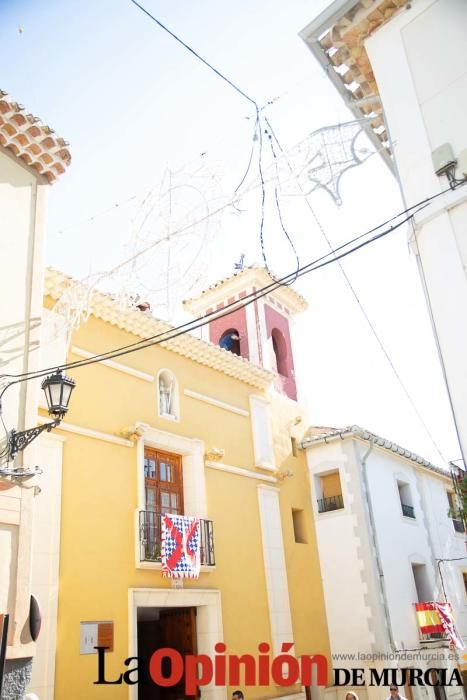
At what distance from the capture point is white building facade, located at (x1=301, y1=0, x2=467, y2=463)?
5059 millimetres

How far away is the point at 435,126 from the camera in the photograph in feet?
18.4

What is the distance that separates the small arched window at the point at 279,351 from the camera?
14.6 m

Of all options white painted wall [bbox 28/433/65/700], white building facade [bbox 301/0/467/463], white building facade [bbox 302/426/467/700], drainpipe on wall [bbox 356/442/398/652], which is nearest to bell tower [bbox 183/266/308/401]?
white building facade [bbox 302/426/467/700]

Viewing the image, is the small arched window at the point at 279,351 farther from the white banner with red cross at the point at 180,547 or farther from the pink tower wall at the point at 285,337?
the white banner with red cross at the point at 180,547

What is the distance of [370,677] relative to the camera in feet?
36.7

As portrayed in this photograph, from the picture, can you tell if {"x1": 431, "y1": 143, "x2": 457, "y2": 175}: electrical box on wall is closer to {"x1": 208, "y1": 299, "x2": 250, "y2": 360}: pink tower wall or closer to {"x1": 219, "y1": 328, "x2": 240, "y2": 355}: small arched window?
{"x1": 208, "y1": 299, "x2": 250, "y2": 360}: pink tower wall

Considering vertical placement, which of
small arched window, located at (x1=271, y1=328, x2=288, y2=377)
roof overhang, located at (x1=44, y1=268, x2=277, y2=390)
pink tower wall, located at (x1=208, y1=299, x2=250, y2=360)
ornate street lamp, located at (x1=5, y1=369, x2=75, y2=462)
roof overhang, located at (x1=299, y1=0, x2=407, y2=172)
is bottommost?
ornate street lamp, located at (x1=5, y1=369, x2=75, y2=462)

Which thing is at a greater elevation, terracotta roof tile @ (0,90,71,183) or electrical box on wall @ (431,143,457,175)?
terracotta roof tile @ (0,90,71,183)

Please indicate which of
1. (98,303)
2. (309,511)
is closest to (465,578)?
(309,511)

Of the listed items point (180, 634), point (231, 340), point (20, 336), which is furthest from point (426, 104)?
point (231, 340)

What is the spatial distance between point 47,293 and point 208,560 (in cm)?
491

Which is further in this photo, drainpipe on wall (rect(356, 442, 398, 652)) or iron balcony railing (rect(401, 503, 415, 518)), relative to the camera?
iron balcony railing (rect(401, 503, 415, 518))

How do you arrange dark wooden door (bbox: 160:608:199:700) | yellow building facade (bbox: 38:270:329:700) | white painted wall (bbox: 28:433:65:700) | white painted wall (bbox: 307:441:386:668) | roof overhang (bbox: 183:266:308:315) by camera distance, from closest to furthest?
white painted wall (bbox: 28:433:65:700)
yellow building facade (bbox: 38:270:329:700)
dark wooden door (bbox: 160:608:199:700)
white painted wall (bbox: 307:441:386:668)
roof overhang (bbox: 183:266:308:315)

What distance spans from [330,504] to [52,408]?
8.60m
